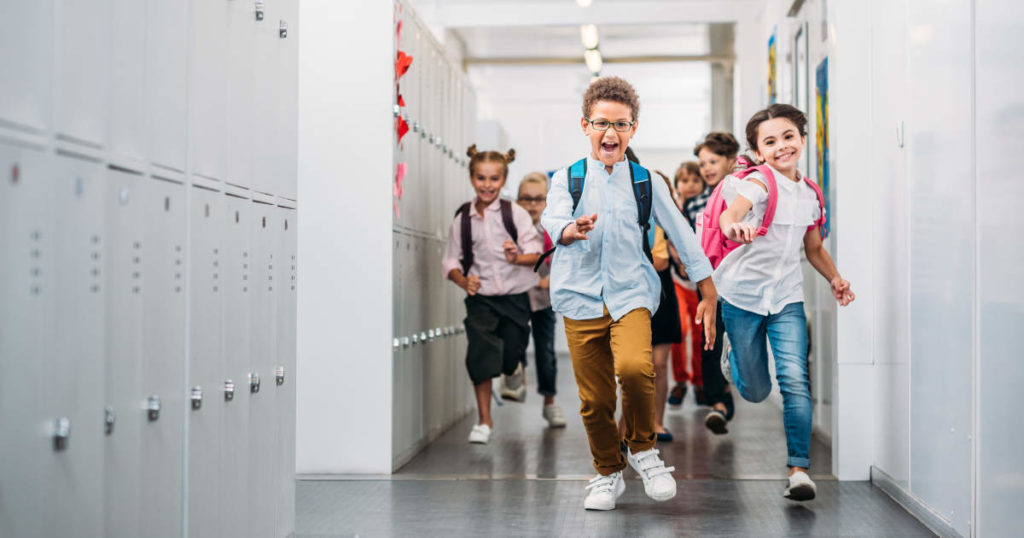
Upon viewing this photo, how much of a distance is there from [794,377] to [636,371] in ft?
2.19

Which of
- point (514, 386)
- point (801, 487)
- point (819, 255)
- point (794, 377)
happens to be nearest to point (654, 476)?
point (801, 487)

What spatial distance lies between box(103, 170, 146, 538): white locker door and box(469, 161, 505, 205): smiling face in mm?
3186

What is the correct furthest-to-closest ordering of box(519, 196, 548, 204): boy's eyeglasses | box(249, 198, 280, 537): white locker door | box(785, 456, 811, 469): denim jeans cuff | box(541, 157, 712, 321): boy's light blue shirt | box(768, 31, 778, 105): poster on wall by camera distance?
box(768, 31, 778, 105): poster on wall
box(519, 196, 548, 204): boy's eyeglasses
box(785, 456, 811, 469): denim jeans cuff
box(541, 157, 712, 321): boy's light blue shirt
box(249, 198, 280, 537): white locker door

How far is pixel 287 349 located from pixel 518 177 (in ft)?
38.8

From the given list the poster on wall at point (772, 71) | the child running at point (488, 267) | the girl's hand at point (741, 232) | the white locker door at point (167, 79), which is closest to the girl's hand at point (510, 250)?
the child running at point (488, 267)

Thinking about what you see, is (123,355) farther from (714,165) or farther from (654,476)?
(714,165)

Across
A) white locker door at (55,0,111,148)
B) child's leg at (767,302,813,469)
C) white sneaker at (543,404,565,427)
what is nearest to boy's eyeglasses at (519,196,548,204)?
white sneaker at (543,404,565,427)

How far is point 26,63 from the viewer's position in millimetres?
1783

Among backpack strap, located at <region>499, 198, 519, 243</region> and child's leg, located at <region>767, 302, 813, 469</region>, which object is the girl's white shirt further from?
backpack strap, located at <region>499, 198, 519, 243</region>

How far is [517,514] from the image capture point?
3.65 metres

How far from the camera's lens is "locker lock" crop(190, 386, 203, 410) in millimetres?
2490

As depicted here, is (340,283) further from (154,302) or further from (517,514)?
(154,302)

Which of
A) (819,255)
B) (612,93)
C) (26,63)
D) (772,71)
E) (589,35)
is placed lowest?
(819,255)

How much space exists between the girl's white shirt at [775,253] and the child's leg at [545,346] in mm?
2091
